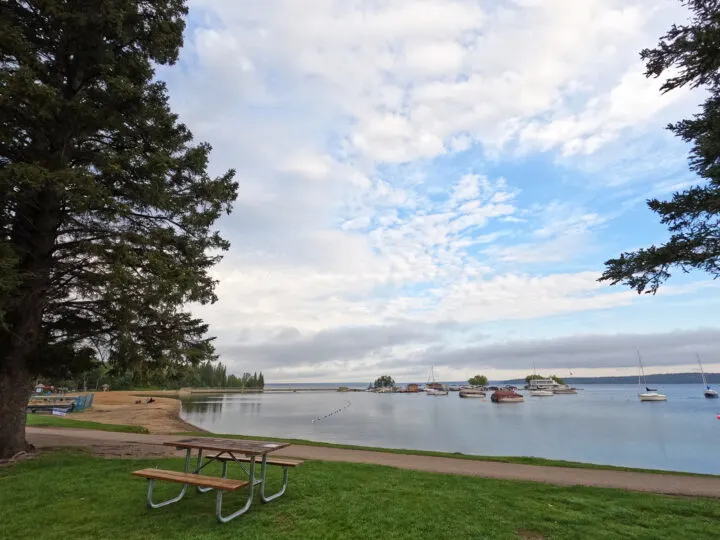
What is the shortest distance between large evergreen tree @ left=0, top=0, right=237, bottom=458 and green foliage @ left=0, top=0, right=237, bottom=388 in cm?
3

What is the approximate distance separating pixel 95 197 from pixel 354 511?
6.90 m

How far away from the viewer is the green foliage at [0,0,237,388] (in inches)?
312

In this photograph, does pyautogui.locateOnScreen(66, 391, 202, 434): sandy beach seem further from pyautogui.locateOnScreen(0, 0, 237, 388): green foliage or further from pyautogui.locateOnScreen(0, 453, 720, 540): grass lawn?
pyautogui.locateOnScreen(0, 453, 720, 540): grass lawn

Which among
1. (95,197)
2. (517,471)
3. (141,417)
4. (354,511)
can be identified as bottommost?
(141,417)

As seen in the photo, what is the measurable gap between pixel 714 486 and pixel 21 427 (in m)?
15.4

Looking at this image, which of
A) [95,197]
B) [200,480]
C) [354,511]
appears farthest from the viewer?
[95,197]

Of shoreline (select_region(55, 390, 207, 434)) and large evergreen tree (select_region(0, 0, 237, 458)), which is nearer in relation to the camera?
large evergreen tree (select_region(0, 0, 237, 458))

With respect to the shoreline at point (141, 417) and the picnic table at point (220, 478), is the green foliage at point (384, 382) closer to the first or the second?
the shoreline at point (141, 417)

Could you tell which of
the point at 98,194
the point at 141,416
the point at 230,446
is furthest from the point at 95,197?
the point at 141,416

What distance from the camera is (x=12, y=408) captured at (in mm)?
9367

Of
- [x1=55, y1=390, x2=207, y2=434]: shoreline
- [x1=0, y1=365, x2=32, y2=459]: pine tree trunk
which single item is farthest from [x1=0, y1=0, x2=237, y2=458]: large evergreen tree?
[x1=55, y1=390, x2=207, y2=434]: shoreline

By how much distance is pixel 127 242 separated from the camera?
8648 millimetres

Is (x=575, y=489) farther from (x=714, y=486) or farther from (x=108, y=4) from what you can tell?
(x=108, y=4)

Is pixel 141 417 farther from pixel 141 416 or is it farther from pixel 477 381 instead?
pixel 477 381
